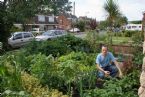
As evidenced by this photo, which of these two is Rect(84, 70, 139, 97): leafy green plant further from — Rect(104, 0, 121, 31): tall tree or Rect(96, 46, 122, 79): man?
Rect(104, 0, 121, 31): tall tree

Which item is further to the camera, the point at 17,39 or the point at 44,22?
the point at 44,22

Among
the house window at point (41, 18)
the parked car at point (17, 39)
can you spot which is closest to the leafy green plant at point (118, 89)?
the parked car at point (17, 39)

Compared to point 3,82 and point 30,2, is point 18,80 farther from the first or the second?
point 30,2

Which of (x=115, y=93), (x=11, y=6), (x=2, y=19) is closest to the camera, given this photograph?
(x=115, y=93)

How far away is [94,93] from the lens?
622cm

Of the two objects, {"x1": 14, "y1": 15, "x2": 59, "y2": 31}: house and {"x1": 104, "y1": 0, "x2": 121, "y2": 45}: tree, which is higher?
{"x1": 104, "y1": 0, "x2": 121, "y2": 45}: tree

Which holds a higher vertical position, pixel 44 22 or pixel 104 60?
pixel 104 60

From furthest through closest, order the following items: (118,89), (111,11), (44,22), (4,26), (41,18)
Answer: (44,22) → (41,18) → (4,26) → (111,11) → (118,89)

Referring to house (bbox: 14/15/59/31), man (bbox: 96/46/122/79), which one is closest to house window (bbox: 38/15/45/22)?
house (bbox: 14/15/59/31)

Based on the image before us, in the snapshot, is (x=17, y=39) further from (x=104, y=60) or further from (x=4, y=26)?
(x=104, y=60)

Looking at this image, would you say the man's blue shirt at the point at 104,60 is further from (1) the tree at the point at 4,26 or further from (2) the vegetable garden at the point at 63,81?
(1) the tree at the point at 4,26

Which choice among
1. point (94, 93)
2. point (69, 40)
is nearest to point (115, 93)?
point (94, 93)

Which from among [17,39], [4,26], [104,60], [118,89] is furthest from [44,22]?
[118,89]

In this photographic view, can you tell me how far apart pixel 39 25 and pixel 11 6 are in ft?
194
